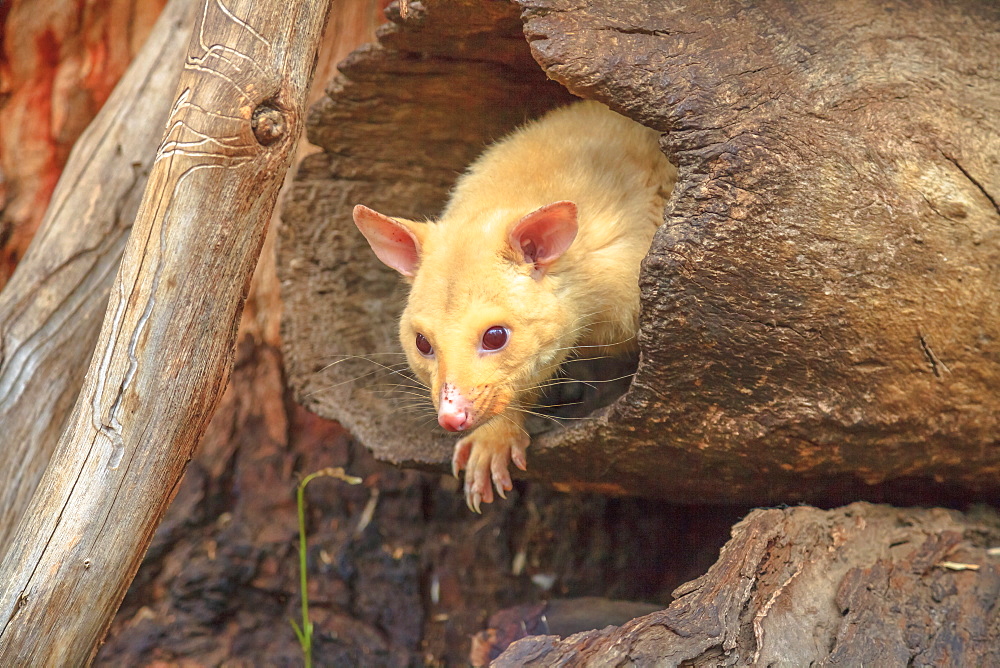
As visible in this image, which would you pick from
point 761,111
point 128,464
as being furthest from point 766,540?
point 128,464

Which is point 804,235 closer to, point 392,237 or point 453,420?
point 453,420

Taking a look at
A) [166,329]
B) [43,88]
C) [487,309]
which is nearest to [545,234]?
[487,309]

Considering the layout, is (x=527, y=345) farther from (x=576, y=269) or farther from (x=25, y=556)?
(x=25, y=556)

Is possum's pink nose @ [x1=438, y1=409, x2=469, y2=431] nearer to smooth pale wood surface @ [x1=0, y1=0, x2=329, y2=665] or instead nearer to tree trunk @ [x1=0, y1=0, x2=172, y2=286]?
smooth pale wood surface @ [x1=0, y1=0, x2=329, y2=665]

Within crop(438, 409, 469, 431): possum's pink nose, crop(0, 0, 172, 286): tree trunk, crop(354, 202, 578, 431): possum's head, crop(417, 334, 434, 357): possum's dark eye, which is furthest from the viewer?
crop(0, 0, 172, 286): tree trunk

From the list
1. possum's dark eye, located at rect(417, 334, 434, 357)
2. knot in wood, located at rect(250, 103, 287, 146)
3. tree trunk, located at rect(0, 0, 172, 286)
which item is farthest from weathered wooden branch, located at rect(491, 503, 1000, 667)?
tree trunk, located at rect(0, 0, 172, 286)

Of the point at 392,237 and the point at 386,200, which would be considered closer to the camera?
the point at 392,237
